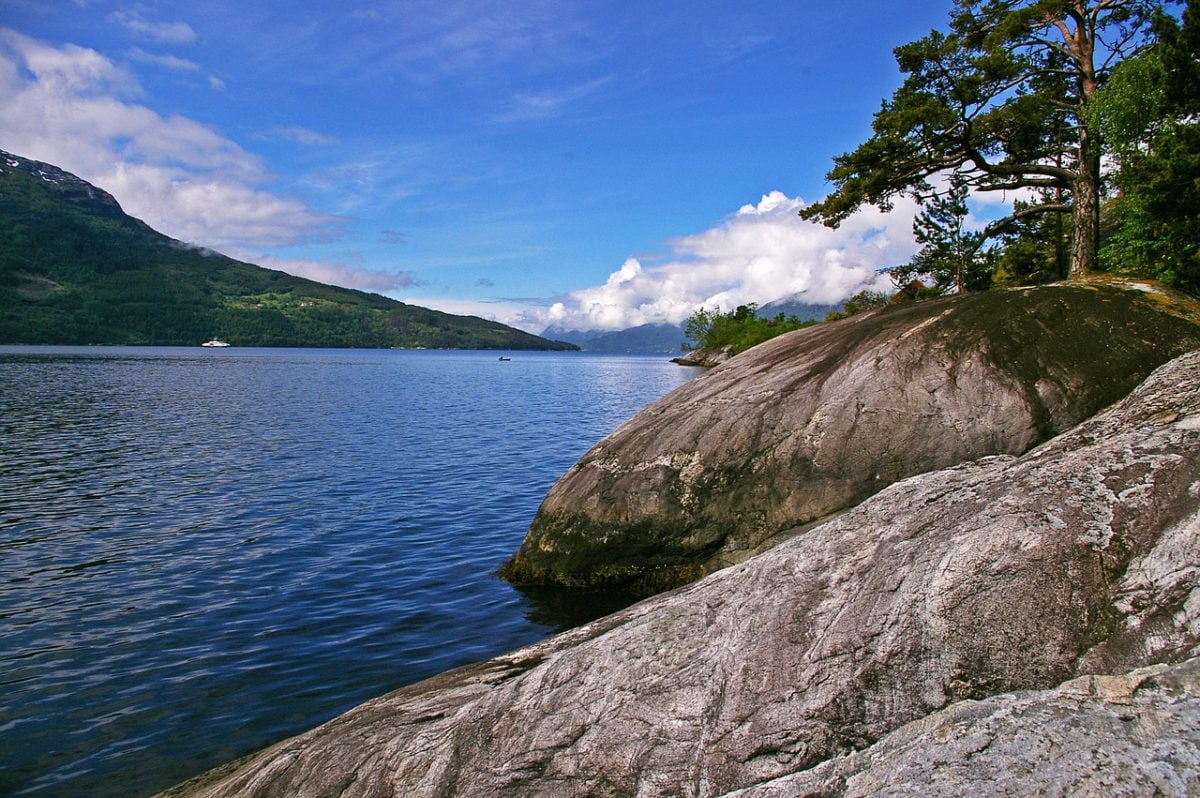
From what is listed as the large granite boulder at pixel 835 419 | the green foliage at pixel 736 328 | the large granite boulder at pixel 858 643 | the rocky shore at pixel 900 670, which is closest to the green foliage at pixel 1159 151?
the large granite boulder at pixel 835 419

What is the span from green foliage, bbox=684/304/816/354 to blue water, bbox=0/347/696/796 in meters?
93.6

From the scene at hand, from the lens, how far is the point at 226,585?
57.3 ft

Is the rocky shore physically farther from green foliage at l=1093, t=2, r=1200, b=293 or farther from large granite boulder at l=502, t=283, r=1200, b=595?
green foliage at l=1093, t=2, r=1200, b=293

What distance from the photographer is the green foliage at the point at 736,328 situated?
128875 millimetres

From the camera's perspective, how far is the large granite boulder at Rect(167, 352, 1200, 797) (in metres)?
5.10

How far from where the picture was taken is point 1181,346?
37.9 ft

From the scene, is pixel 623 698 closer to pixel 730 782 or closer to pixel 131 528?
pixel 730 782

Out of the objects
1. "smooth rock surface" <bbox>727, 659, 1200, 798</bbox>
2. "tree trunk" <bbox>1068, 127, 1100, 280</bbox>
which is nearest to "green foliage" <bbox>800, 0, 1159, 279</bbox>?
"tree trunk" <bbox>1068, 127, 1100, 280</bbox>

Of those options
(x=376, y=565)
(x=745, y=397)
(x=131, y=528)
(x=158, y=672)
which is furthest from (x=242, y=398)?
(x=745, y=397)

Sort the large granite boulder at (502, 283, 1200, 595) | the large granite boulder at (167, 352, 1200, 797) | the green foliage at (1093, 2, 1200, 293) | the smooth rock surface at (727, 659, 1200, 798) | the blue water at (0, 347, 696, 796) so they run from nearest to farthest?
the smooth rock surface at (727, 659, 1200, 798) < the large granite boulder at (167, 352, 1200, 797) < the blue water at (0, 347, 696, 796) < the large granite boulder at (502, 283, 1200, 595) < the green foliage at (1093, 2, 1200, 293)

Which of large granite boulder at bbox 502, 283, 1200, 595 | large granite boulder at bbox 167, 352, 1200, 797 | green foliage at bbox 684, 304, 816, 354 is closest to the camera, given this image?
large granite boulder at bbox 167, 352, 1200, 797

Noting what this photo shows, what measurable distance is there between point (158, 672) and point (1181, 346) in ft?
62.2

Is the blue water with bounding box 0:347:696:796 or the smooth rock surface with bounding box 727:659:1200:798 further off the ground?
the smooth rock surface with bounding box 727:659:1200:798

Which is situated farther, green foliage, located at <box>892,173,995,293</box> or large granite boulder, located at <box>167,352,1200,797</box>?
green foliage, located at <box>892,173,995,293</box>
